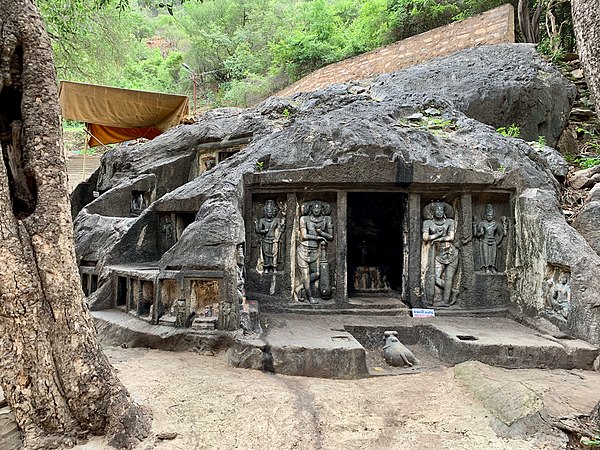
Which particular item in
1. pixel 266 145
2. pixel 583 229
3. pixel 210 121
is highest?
pixel 210 121

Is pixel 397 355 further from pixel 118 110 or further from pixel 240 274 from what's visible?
pixel 118 110

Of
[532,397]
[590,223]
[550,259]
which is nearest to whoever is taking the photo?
[532,397]

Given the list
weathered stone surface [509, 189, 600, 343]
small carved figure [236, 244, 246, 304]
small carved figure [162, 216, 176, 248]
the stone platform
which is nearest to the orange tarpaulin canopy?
small carved figure [162, 216, 176, 248]

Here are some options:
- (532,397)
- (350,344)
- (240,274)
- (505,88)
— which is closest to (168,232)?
(240,274)

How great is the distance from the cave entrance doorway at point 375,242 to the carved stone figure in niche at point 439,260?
1284 mm

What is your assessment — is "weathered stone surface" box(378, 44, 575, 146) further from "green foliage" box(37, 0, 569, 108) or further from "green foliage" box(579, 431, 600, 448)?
"green foliage" box(579, 431, 600, 448)

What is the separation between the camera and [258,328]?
596 centimetres

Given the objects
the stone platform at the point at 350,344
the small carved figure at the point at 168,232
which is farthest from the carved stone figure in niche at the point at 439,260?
the small carved figure at the point at 168,232

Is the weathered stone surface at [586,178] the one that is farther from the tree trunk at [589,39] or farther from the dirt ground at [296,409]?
the tree trunk at [589,39]

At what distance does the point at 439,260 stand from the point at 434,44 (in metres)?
8.45

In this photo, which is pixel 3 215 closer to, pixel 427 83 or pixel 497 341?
pixel 497 341

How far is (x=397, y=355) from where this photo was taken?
578 cm

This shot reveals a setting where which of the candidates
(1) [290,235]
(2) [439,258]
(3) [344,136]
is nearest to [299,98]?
(3) [344,136]

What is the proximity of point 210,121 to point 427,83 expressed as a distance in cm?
571
